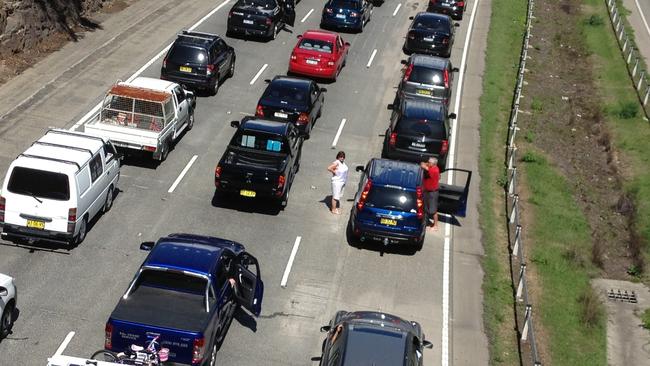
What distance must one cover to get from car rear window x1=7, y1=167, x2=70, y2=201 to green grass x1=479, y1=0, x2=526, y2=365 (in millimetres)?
9379

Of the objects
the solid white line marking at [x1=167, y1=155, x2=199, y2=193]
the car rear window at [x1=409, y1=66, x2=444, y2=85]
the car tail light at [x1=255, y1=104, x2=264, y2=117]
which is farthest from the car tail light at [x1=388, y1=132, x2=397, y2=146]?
the car rear window at [x1=409, y1=66, x2=444, y2=85]

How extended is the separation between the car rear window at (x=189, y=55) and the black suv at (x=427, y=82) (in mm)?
6670

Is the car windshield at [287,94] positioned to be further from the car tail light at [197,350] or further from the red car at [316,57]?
the car tail light at [197,350]

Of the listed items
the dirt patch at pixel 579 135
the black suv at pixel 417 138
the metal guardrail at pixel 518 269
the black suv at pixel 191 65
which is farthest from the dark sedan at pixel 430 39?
the black suv at pixel 417 138

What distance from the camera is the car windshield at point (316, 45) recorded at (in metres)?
35.5

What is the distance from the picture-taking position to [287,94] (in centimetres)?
2978

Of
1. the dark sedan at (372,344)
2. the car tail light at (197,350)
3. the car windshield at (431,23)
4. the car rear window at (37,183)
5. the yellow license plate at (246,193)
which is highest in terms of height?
the dark sedan at (372,344)

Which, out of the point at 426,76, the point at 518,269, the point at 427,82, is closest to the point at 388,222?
the point at 518,269

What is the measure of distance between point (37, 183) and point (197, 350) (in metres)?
6.49

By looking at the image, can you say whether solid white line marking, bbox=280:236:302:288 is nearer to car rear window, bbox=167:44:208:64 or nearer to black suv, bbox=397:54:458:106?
black suv, bbox=397:54:458:106

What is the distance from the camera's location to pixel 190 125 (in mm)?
29359

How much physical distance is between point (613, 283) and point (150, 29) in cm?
2167

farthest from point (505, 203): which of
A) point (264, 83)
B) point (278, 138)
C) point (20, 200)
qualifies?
point (20, 200)

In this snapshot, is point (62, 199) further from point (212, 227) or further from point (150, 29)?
point (150, 29)
